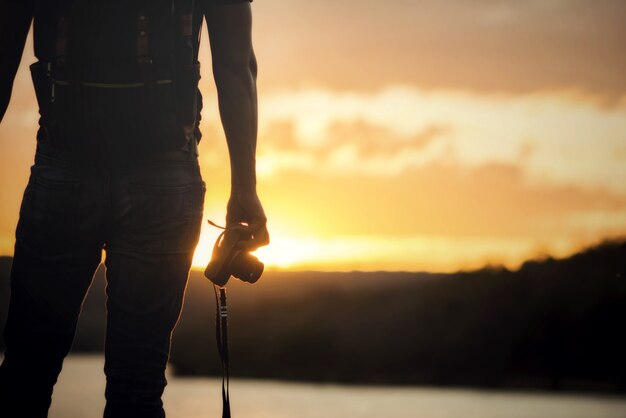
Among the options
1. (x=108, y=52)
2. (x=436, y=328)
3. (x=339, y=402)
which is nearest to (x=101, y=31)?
(x=108, y=52)

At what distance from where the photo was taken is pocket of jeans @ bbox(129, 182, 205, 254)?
8.81ft

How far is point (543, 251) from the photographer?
22812 mm

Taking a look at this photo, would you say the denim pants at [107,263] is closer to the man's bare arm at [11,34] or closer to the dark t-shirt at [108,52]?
the dark t-shirt at [108,52]

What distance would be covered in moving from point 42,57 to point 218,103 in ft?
1.74

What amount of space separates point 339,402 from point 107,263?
1260 cm

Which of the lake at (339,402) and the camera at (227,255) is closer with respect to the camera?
the camera at (227,255)

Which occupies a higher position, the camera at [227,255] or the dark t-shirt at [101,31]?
the dark t-shirt at [101,31]

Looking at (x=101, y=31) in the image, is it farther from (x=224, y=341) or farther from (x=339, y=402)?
(x=339, y=402)

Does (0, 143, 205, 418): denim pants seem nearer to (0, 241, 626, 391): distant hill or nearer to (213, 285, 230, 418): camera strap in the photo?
(213, 285, 230, 418): camera strap

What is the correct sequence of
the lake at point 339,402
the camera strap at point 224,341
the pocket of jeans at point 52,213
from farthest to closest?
the lake at point 339,402 → the camera strap at point 224,341 → the pocket of jeans at point 52,213

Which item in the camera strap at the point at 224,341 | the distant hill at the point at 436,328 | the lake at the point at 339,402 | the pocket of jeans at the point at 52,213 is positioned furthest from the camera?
the distant hill at the point at 436,328

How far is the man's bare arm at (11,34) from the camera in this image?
2754 mm

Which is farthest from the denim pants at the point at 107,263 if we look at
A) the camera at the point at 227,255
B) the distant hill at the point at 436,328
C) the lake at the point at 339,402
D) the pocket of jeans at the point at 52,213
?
the distant hill at the point at 436,328

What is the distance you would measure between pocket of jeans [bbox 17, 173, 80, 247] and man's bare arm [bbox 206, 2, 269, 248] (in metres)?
0.50
